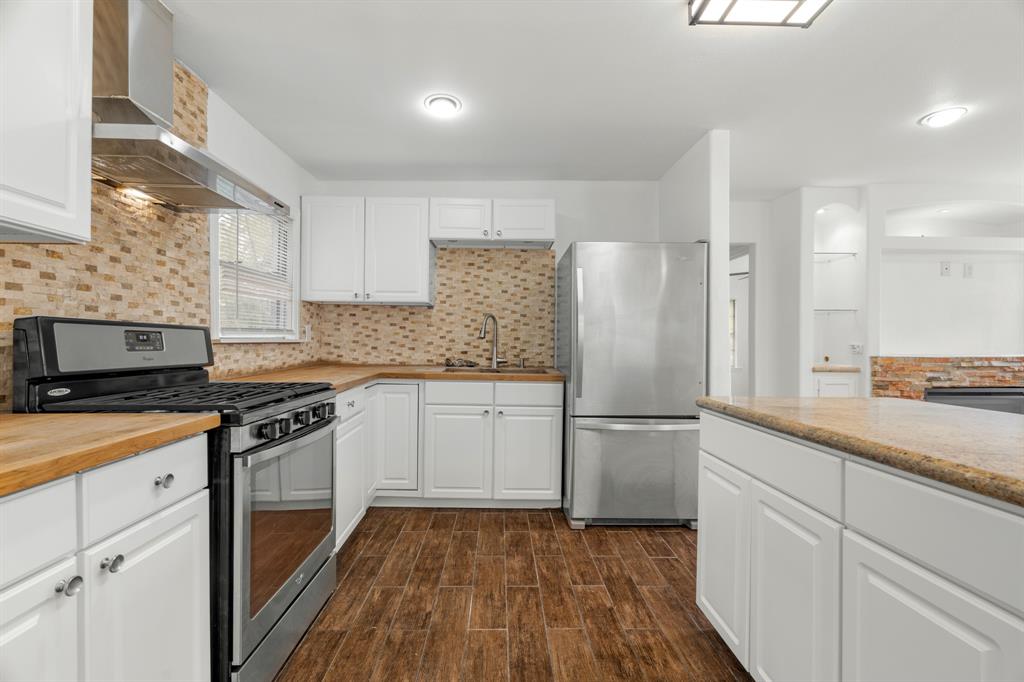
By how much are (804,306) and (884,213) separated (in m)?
1.07

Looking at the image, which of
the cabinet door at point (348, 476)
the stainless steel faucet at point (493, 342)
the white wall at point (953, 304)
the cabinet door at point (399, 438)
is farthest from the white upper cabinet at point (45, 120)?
the white wall at point (953, 304)

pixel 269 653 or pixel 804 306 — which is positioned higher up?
pixel 804 306

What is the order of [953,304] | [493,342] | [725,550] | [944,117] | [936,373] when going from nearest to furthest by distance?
[725,550] → [944,117] → [493,342] → [936,373] → [953,304]

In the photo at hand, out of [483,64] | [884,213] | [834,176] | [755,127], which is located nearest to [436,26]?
[483,64]

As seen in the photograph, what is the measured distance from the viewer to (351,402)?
2600mm

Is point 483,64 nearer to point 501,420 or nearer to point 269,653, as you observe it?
point 501,420

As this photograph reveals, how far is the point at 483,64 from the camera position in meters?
2.22

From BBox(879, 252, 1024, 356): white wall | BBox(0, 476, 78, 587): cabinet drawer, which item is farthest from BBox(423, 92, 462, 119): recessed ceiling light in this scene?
BBox(879, 252, 1024, 356): white wall

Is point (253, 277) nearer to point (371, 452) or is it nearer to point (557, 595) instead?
point (371, 452)

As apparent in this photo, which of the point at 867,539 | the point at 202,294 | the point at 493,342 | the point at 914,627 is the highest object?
the point at 202,294

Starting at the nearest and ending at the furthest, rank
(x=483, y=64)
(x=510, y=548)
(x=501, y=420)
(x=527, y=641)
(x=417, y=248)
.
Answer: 1. (x=527, y=641)
2. (x=483, y=64)
3. (x=510, y=548)
4. (x=501, y=420)
5. (x=417, y=248)

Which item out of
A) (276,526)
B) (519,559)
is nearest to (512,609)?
(519,559)

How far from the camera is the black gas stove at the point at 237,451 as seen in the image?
1.36 metres

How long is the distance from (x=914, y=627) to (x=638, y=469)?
6.84 feet
